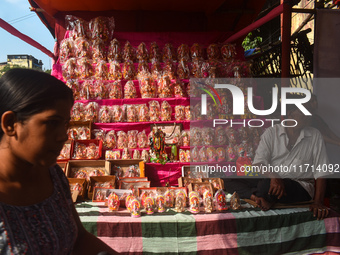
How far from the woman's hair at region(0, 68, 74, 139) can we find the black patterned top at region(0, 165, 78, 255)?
0.22 meters

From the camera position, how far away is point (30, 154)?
0.72 metres

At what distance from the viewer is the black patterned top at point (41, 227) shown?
0.74 meters

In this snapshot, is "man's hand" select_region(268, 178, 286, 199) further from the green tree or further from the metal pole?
the green tree

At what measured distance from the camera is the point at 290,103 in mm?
2895

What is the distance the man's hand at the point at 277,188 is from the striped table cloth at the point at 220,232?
140 mm

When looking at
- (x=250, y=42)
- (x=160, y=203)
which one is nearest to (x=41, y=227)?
(x=160, y=203)

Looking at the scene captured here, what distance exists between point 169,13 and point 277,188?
3523 mm

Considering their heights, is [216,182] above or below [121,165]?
below

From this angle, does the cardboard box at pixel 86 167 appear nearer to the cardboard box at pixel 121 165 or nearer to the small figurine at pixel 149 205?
the cardboard box at pixel 121 165

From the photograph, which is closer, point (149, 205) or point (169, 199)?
point (149, 205)

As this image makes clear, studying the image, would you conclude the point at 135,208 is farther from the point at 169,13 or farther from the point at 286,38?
the point at 169,13

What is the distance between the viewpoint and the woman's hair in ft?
2.30

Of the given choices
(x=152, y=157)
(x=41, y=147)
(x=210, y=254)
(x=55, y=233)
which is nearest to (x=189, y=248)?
(x=210, y=254)

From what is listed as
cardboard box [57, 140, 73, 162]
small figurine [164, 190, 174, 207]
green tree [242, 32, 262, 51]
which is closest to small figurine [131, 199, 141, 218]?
small figurine [164, 190, 174, 207]
